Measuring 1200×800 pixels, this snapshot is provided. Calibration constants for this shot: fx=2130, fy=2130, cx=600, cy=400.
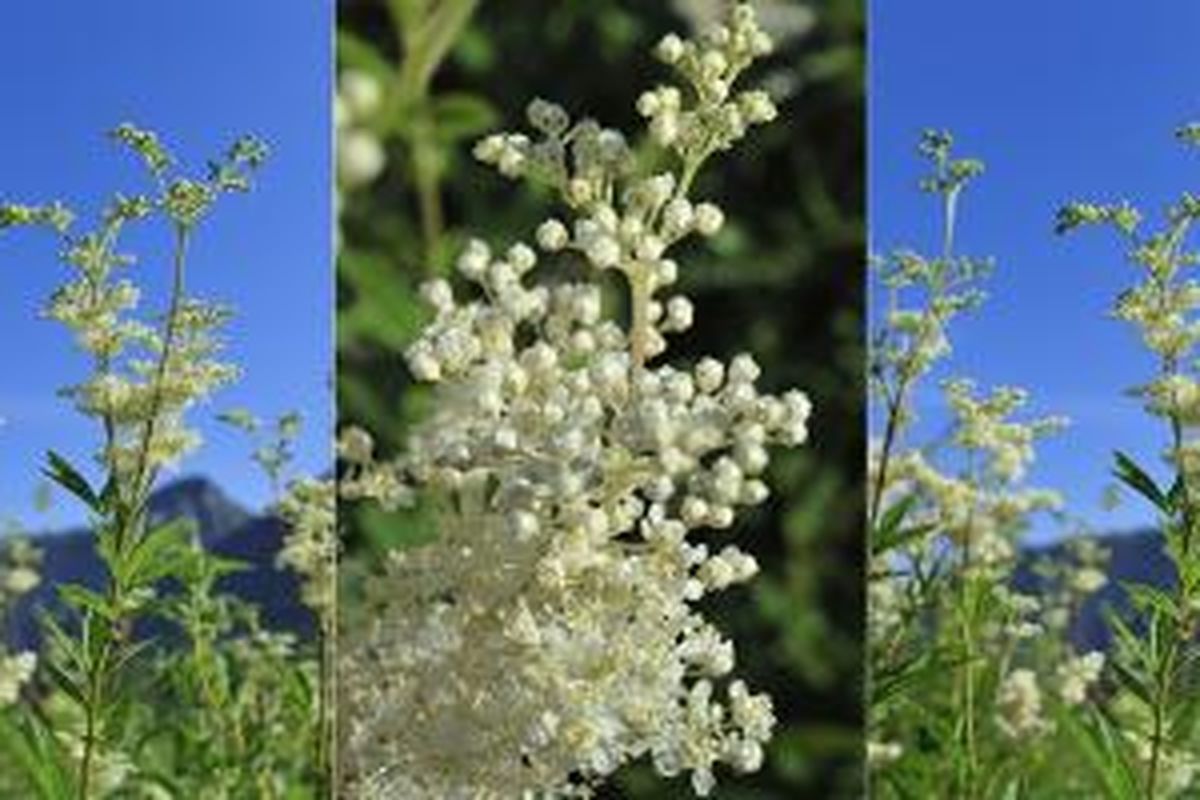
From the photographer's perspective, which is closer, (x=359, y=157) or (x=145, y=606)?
(x=145, y=606)

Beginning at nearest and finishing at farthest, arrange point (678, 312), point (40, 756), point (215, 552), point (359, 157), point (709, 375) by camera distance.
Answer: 1. point (709, 375)
2. point (678, 312)
3. point (40, 756)
4. point (359, 157)
5. point (215, 552)

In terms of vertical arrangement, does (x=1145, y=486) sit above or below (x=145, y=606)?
above

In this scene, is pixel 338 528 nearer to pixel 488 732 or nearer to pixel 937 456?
pixel 488 732

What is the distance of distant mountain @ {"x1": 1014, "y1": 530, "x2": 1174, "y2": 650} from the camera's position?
231 cm

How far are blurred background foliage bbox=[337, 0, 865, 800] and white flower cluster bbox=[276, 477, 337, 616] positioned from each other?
38 millimetres

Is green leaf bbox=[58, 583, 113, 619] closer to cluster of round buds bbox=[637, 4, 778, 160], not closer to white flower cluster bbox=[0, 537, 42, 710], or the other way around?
white flower cluster bbox=[0, 537, 42, 710]

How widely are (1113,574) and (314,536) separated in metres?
0.92

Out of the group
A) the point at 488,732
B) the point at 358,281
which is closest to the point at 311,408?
the point at 358,281

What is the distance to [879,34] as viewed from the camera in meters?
2.45

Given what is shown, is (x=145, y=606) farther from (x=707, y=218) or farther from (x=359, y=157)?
(x=707, y=218)

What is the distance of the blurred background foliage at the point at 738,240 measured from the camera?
2.48m

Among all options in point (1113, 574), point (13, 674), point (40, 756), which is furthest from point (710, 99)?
point (13, 674)

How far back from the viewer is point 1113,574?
2.34 m

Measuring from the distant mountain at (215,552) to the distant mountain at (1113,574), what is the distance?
87cm
